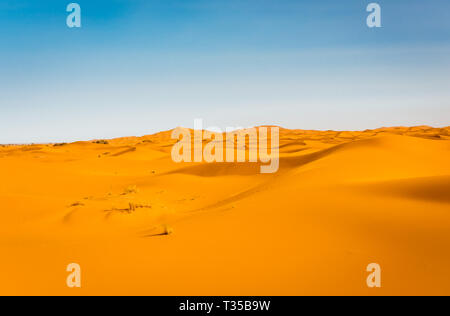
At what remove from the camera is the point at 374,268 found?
3.07m

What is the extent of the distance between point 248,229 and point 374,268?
1861 mm

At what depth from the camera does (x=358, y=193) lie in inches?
232

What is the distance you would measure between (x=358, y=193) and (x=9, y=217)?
8.07m

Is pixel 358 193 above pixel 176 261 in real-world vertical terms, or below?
above
